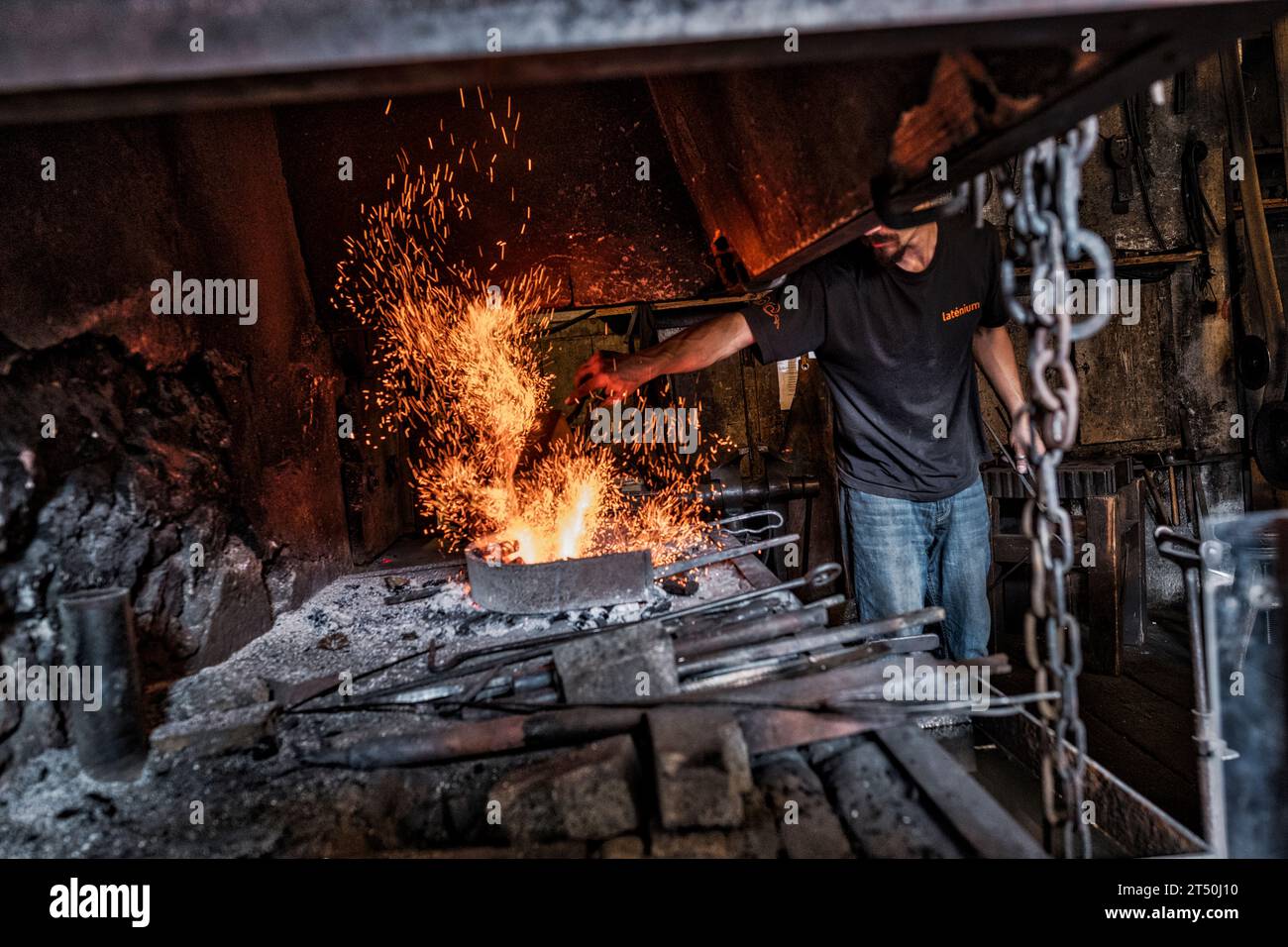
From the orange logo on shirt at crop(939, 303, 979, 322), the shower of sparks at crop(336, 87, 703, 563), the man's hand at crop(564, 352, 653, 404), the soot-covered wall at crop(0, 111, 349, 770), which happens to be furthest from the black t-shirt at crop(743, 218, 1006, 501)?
the soot-covered wall at crop(0, 111, 349, 770)

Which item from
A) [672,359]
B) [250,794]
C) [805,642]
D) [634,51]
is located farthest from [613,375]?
[250,794]

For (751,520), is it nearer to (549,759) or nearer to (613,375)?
(613,375)

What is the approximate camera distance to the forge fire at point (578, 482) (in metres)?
1.24

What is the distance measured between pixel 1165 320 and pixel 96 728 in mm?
8150

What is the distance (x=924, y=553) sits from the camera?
120 inches

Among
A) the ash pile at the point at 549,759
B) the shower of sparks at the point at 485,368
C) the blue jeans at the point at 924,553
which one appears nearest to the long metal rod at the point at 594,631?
the ash pile at the point at 549,759

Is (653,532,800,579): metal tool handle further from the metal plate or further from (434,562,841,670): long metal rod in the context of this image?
(434,562,841,670): long metal rod

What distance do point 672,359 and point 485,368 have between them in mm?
1699

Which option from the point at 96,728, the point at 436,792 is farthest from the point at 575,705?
the point at 96,728

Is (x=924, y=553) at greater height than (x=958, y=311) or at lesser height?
lesser

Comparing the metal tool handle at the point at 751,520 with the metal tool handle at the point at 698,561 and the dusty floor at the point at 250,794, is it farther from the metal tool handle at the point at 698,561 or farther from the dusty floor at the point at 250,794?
the dusty floor at the point at 250,794

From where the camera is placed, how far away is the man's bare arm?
2.99 m

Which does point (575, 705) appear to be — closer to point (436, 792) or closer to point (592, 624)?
point (436, 792)

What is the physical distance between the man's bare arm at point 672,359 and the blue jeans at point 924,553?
3.14ft
